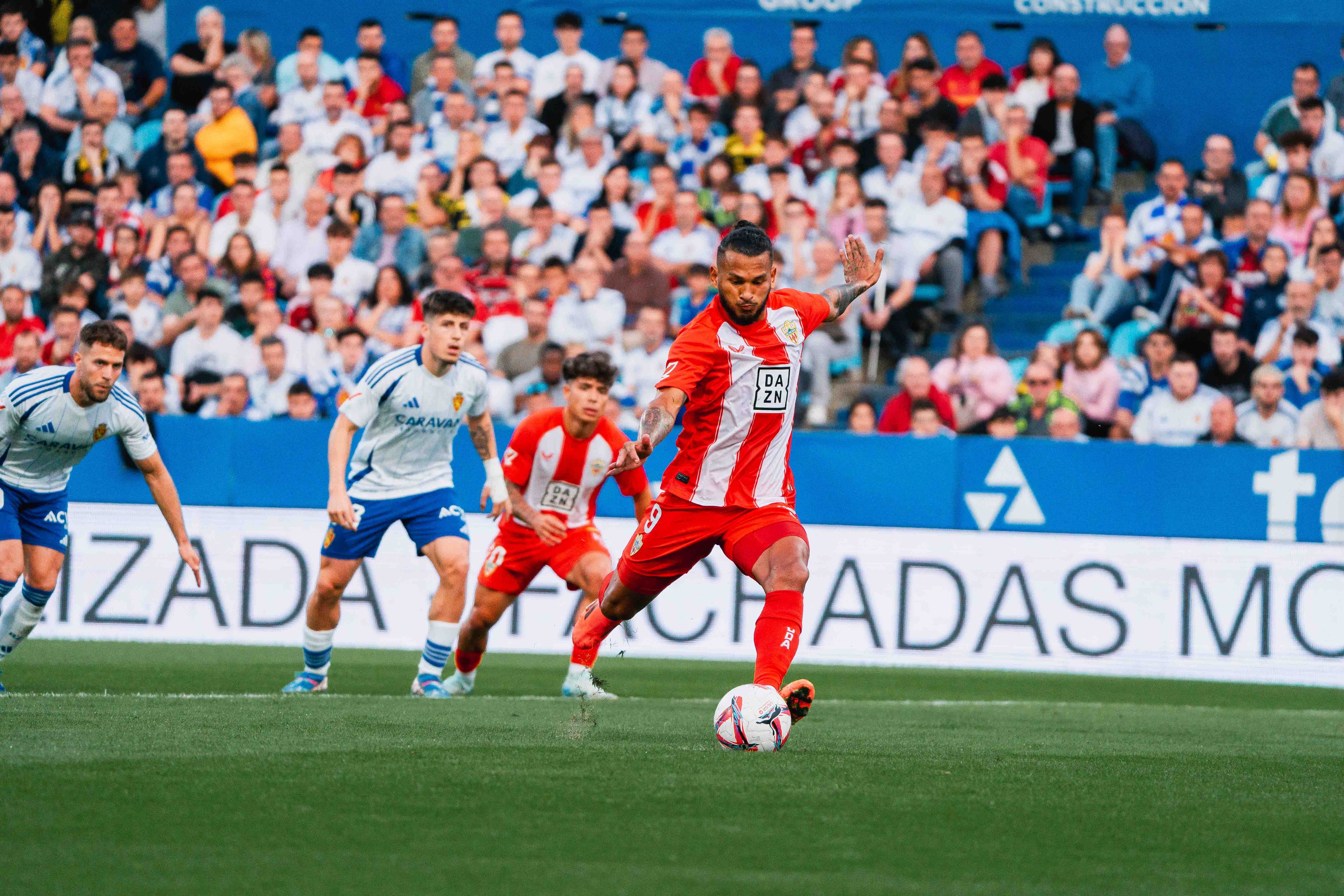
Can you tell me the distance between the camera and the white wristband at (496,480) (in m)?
9.57

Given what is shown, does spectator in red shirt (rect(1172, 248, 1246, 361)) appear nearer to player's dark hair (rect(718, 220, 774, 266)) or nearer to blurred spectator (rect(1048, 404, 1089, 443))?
blurred spectator (rect(1048, 404, 1089, 443))

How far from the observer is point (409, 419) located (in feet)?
31.4

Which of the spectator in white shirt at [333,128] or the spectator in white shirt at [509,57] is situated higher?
the spectator in white shirt at [509,57]

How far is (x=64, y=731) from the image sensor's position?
6.50m

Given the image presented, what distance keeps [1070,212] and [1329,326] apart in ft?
11.0

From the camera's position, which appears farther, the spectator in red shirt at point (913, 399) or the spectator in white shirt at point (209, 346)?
the spectator in white shirt at point (209, 346)

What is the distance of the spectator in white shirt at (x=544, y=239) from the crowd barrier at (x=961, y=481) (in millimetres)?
3457

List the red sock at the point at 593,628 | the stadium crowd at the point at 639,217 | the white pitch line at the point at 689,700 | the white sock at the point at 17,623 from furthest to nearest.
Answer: the stadium crowd at the point at 639,217
the white sock at the point at 17,623
the white pitch line at the point at 689,700
the red sock at the point at 593,628

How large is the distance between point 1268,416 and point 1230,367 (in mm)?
807

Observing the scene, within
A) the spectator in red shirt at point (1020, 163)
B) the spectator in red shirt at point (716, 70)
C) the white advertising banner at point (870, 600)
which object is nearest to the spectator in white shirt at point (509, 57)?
the spectator in red shirt at point (716, 70)

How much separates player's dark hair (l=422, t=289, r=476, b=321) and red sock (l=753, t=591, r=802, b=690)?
3466 mm

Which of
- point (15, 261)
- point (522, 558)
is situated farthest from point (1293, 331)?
point (15, 261)

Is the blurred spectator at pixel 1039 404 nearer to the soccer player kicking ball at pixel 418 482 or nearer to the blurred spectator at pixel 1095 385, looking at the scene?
the blurred spectator at pixel 1095 385

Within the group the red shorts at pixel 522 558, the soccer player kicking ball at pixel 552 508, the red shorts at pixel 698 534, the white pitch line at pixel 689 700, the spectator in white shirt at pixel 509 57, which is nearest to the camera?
the red shorts at pixel 698 534
